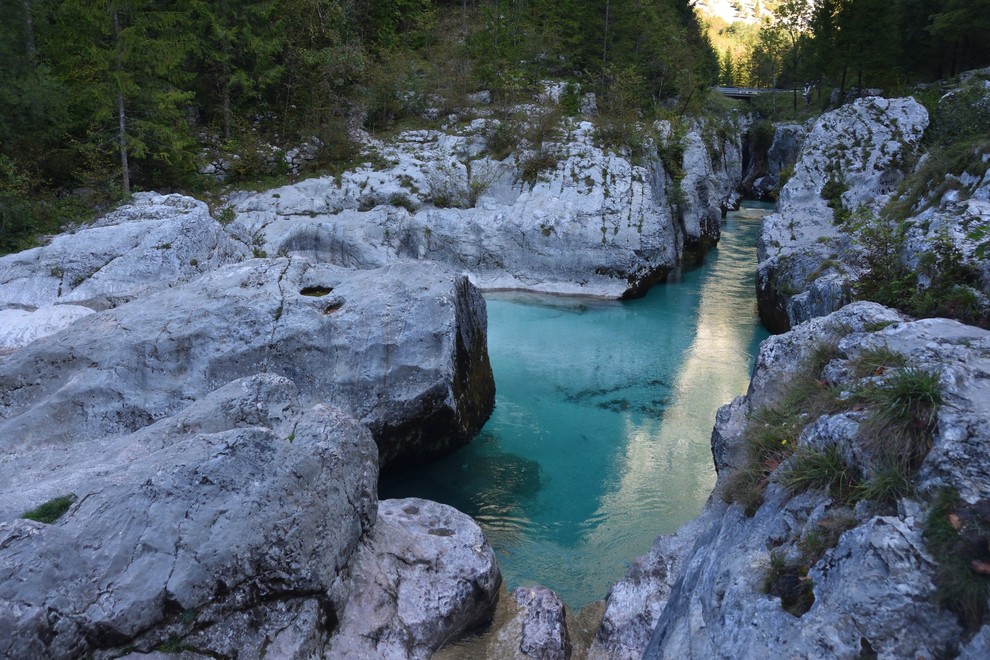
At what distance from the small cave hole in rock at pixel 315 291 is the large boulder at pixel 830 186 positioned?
11738mm

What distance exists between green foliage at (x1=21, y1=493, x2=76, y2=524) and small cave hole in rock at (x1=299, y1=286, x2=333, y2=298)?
5736 mm

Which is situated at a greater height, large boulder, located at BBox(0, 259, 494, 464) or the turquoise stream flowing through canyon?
large boulder, located at BBox(0, 259, 494, 464)

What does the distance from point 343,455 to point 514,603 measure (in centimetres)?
278

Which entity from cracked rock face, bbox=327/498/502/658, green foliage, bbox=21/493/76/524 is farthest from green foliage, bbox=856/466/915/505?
green foliage, bbox=21/493/76/524

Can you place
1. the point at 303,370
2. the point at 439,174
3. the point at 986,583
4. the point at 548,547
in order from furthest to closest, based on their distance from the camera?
the point at 439,174
the point at 303,370
the point at 548,547
the point at 986,583

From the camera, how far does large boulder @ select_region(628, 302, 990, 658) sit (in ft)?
12.2

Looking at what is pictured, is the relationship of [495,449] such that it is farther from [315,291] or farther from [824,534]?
[824,534]

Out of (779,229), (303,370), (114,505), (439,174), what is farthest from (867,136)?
(114,505)

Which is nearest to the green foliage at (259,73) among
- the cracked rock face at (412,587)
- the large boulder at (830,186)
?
the large boulder at (830,186)

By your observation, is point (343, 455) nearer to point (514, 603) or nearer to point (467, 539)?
point (467, 539)

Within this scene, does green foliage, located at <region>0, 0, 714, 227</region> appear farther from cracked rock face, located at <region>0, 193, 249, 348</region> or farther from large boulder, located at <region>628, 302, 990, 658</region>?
large boulder, located at <region>628, 302, 990, 658</region>

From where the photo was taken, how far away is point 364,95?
27750mm

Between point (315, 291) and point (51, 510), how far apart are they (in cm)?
615

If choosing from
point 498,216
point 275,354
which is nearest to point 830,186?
point 498,216
